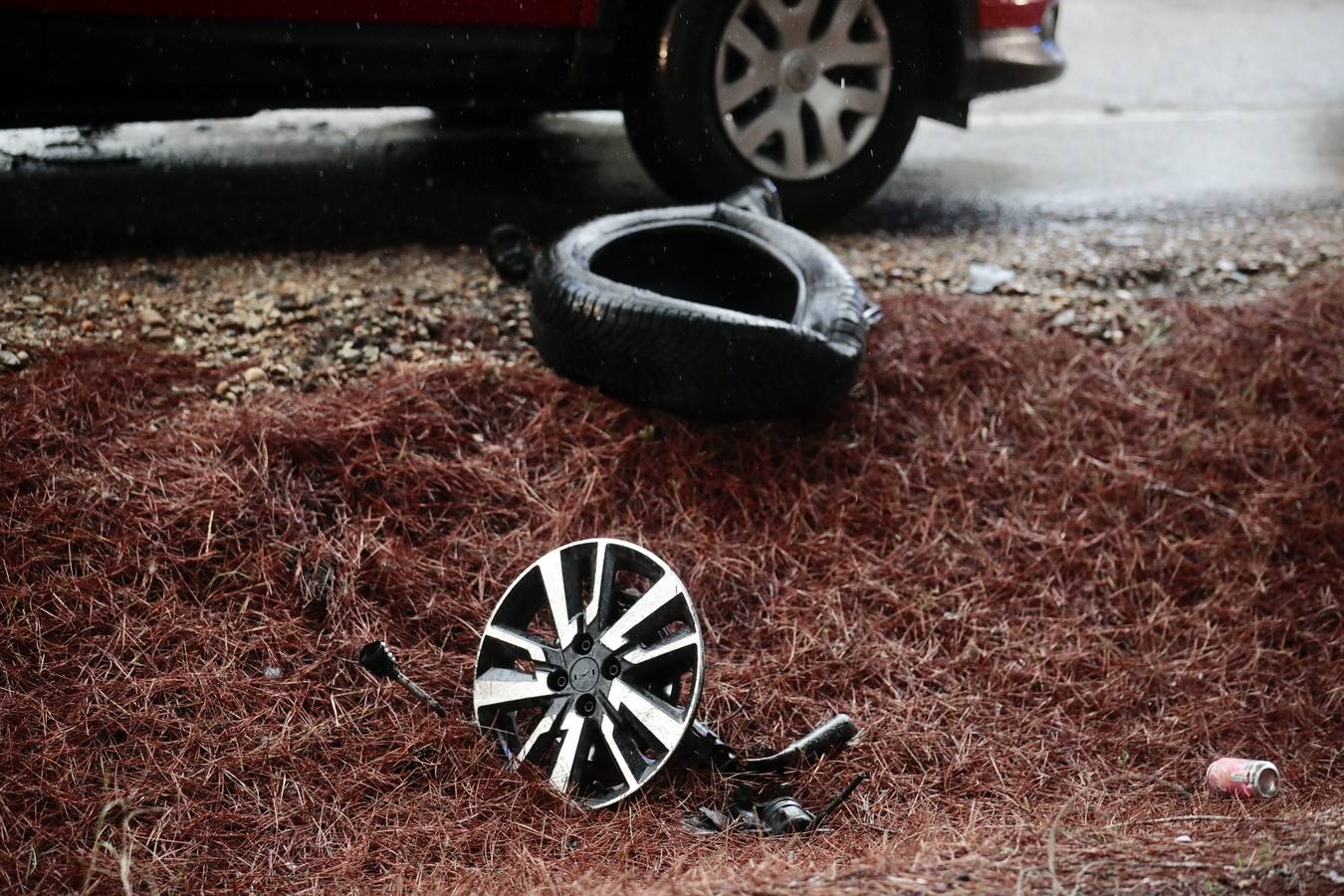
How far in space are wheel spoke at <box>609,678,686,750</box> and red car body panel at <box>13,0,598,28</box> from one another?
8.84 feet

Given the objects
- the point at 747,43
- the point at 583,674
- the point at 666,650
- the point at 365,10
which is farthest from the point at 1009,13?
the point at 583,674

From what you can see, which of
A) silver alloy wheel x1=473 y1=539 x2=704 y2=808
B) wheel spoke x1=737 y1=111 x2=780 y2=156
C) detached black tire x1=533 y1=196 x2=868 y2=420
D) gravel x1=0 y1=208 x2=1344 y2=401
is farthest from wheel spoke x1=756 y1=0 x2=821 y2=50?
silver alloy wheel x1=473 y1=539 x2=704 y2=808

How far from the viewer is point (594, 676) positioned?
273 centimetres

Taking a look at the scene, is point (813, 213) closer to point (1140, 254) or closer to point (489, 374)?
point (1140, 254)

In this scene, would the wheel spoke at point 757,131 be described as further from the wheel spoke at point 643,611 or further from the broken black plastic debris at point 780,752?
the broken black plastic debris at point 780,752

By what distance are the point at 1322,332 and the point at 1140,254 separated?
825 millimetres

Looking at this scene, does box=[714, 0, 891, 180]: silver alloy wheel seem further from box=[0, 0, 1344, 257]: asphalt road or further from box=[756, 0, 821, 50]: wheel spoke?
box=[0, 0, 1344, 257]: asphalt road

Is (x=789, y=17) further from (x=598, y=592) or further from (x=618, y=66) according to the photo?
(x=598, y=592)

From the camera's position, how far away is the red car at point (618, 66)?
3961 mm

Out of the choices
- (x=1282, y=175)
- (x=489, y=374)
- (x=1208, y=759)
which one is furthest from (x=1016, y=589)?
(x=1282, y=175)

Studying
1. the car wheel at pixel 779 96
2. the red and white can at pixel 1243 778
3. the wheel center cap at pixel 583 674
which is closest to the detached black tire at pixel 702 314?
the car wheel at pixel 779 96

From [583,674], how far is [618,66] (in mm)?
2851

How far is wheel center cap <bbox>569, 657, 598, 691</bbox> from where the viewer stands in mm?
2725

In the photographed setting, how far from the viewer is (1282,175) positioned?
21.3ft
